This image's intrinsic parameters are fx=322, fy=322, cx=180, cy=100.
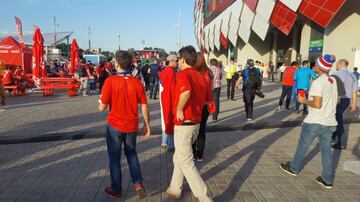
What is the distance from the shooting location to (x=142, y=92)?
146 inches

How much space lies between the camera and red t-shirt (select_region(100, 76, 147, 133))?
357 centimetres

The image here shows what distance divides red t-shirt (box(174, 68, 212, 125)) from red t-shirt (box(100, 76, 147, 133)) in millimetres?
484

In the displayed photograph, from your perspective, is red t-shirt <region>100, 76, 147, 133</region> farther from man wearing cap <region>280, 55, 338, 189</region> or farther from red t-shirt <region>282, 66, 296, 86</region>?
red t-shirt <region>282, 66, 296, 86</region>

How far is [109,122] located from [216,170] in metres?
2.05

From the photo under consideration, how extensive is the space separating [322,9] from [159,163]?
734 inches

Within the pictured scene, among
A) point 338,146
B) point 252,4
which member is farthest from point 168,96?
point 252,4

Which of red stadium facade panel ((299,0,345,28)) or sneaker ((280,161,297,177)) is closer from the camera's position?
sneaker ((280,161,297,177))

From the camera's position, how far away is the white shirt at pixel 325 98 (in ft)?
13.7

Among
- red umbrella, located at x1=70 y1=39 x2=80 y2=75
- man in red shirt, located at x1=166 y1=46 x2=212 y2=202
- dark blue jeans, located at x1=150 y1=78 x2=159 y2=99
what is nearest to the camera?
man in red shirt, located at x1=166 y1=46 x2=212 y2=202

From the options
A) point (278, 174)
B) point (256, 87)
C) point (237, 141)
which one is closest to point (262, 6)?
point (256, 87)

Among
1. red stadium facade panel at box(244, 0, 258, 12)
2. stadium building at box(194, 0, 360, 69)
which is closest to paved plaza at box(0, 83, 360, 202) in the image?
stadium building at box(194, 0, 360, 69)

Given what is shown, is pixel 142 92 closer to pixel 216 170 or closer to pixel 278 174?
pixel 216 170

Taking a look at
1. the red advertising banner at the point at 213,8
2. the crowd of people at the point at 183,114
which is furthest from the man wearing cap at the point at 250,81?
the red advertising banner at the point at 213,8

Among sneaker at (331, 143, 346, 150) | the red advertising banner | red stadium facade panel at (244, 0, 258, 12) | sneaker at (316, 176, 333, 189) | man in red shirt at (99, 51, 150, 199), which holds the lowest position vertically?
sneaker at (316, 176, 333, 189)
